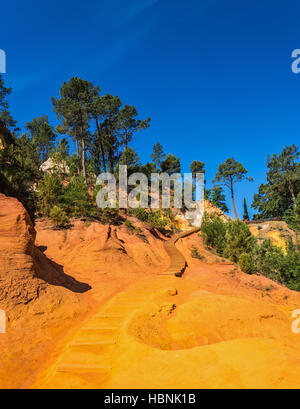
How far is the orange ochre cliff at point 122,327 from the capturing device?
127 inches

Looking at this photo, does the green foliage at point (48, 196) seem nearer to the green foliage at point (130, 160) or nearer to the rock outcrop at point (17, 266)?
the rock outcrop at point (17, 266)

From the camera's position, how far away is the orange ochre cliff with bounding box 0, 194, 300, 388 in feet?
10.6

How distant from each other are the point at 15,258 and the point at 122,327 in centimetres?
350

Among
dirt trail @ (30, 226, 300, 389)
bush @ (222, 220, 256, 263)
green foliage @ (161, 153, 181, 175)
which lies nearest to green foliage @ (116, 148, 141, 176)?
green foliage @ (161, 153, 181, 175)

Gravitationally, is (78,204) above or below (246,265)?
above

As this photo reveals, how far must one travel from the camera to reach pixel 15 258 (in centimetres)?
614

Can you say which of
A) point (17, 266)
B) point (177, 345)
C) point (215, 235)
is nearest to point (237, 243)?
point (215, 235)

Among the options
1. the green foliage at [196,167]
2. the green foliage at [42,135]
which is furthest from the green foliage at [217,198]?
the green foliage at [42,135]

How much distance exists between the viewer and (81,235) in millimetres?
13180

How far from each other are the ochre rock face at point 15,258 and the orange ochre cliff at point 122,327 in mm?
25

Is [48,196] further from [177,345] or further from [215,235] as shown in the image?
[215,235]

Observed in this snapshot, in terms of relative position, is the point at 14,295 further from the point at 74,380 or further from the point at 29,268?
the point at 74,380

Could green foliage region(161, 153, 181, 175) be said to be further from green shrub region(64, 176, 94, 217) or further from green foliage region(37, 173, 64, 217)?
green foliage region(37, 173, 64, 217)

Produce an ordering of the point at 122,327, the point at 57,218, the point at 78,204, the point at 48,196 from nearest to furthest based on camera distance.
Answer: the point at 122,327 → the point at 57,218 → the point at 48,196 → the point at 78,204
